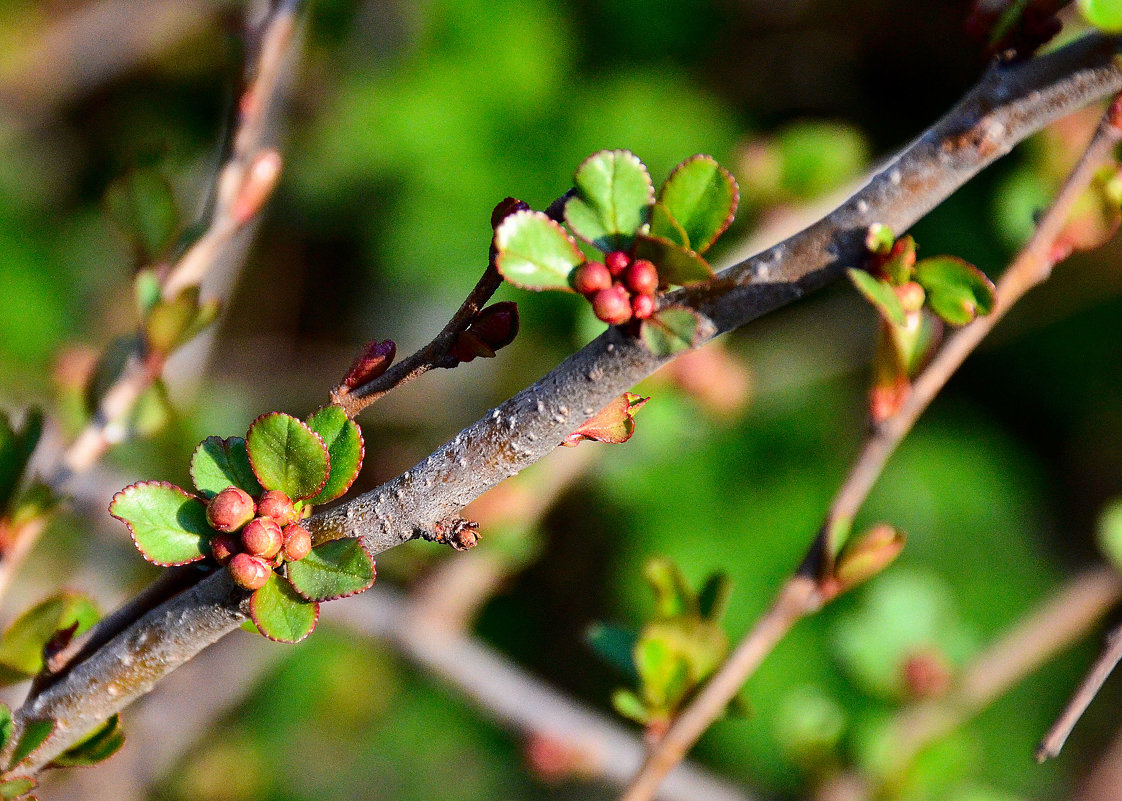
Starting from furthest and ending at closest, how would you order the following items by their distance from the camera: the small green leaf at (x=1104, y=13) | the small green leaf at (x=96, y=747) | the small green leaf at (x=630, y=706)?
the small green leaf at (x=630, y=706), the small green leaf at (x=96, y=747), the small green leaf at (x=1104, y=13)

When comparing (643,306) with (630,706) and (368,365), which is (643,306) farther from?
(630,706)

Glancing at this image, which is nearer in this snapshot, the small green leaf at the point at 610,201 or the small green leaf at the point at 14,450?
the small green leaf at the point at 610,201

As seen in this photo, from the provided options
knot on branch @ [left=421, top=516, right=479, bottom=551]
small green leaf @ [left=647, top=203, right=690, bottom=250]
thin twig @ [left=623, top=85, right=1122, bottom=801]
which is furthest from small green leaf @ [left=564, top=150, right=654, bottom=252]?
thin twig @ [left=623, top=85, right=1122, bottom=801]

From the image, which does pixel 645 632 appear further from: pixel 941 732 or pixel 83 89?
pixel 83 89

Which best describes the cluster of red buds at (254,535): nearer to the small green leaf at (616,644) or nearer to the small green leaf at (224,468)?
the small green leaf at (224,468)

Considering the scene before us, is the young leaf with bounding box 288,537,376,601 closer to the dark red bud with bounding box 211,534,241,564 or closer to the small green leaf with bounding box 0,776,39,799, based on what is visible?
the dark red bud with bounding box 211,534,241,564

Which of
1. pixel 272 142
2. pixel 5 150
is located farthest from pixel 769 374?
pixel 5 150

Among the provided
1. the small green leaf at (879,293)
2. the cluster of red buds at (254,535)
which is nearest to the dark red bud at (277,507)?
the cluster of red buds at (254,535)
